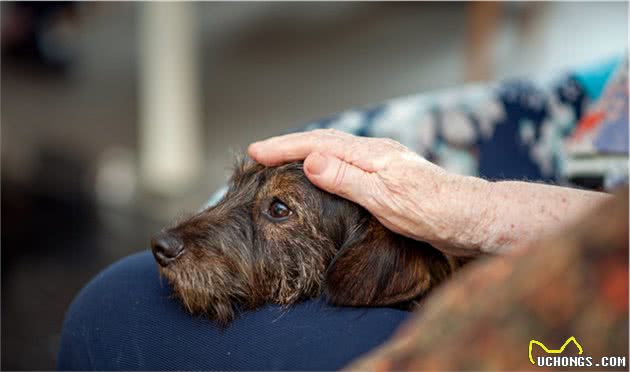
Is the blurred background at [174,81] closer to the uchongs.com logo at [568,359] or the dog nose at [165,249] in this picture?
the dog nose at [165,249]

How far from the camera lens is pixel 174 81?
915 centimetres

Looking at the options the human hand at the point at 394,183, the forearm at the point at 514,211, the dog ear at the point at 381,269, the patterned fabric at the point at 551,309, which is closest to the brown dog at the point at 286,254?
the dog ear at the point at 381,269

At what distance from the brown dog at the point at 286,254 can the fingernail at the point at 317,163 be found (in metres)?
0.17

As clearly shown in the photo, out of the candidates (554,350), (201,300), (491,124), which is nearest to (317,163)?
(201,300)

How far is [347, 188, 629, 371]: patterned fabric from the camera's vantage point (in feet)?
2.90

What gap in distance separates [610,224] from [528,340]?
0.62 ft

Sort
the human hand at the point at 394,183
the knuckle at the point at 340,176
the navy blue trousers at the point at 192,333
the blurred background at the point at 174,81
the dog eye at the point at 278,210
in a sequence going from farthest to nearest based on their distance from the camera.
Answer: the blurred background at the point at 174,81 → the dog eye at the point at 278,210 → the knuckle at the point at 340,176 → the human hand at the point at 394,183 → the navy blue trousers at the point at 192,333

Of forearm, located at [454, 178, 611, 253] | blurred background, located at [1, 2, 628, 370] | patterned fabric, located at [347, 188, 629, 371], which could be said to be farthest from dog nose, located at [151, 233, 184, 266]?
blurred background, located at [1, 2, 628, 370]

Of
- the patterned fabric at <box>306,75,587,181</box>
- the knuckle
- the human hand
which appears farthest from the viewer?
the patterned fabric at <box>306,75,587,181</box>

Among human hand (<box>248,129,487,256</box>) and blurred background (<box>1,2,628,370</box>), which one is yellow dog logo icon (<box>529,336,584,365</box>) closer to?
human hand (<box>248,129,487,256</box>)

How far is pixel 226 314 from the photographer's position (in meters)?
2.05

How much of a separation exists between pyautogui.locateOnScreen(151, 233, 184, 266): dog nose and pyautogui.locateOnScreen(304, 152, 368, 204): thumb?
50cm

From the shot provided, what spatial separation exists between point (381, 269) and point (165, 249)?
0.70 meters

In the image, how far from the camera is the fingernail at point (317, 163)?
7.13ft
